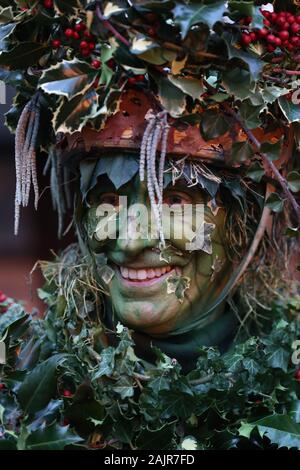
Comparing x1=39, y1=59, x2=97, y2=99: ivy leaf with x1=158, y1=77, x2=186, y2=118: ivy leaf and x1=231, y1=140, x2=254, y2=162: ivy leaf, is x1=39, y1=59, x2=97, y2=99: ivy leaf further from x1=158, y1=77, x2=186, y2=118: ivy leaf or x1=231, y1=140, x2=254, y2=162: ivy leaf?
x1=231, y1=140, x2=254, y2=162: ivy leaf

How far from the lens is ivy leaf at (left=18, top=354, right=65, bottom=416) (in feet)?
3.29

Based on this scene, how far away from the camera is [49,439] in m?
0.93

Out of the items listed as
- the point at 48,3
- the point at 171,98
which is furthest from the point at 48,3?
the point at 171,98

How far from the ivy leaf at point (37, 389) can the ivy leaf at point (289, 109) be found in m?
0.48

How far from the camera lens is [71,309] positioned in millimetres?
1290

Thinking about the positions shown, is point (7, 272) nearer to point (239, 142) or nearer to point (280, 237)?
point (280, 237)

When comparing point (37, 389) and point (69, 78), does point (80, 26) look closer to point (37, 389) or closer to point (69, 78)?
point (69, 78)

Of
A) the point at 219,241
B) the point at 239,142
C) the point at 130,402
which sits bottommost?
the point at 130,402

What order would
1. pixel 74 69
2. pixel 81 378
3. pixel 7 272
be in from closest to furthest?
pixel 74 69 → pixel 81 378 → pixel 7 272

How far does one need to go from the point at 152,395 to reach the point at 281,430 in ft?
0.64

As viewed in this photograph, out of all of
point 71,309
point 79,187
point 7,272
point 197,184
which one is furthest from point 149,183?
point 7,272

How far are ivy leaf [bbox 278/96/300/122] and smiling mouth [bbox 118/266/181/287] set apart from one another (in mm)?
290

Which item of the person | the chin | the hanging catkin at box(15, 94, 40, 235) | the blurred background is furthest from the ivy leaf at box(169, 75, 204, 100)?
the blurred background

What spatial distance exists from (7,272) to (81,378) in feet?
5.88
